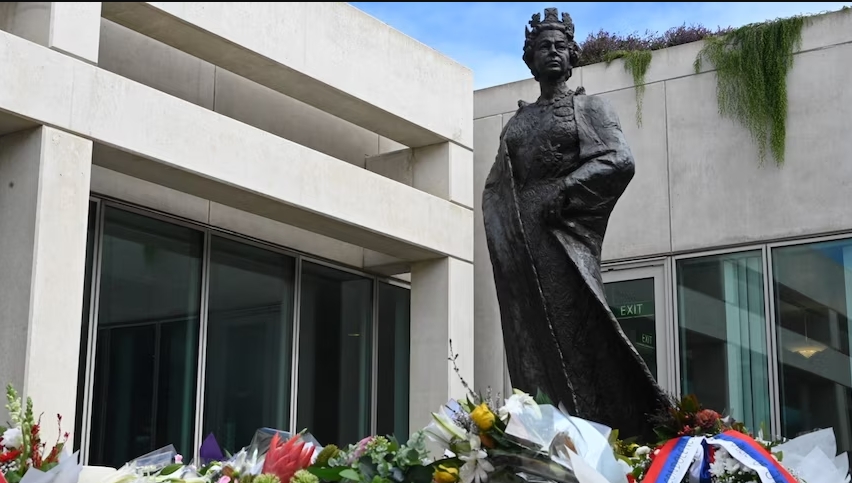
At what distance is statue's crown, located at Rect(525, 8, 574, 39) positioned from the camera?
7.36 metres

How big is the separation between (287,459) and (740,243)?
1286 cm

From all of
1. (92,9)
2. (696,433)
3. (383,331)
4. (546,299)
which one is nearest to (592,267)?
(546,299)

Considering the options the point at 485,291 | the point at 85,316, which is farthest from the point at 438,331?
the point at 85,316

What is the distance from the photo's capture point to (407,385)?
61.2 feet

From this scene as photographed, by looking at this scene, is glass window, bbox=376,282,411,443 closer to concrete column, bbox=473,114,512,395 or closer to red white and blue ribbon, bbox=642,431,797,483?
concrete column, bbox=473,114,512,395

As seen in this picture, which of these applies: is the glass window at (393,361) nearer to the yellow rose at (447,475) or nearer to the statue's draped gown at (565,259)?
the statue's draped gown at (565,259)

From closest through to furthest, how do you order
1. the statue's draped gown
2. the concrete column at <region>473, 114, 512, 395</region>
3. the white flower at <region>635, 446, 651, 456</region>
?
the white flower at <region>635, 446, 651, 456</region>, the statue's draped gown, the concrete column at <region>473, 114, 512, 395</region>

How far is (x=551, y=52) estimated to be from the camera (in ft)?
24.1

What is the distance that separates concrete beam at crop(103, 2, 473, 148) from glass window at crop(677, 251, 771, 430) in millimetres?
3572

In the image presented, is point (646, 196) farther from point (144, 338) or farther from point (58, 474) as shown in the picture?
point (58, 474)

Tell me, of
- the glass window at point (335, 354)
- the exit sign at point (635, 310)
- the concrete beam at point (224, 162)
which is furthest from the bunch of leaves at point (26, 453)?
the exit sign at point (635, 310)

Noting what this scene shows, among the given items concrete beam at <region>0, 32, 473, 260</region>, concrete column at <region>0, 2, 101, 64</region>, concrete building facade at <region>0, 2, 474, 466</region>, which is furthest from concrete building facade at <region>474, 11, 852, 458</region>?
concrete column at <region>0, 2, 101, 64</region>

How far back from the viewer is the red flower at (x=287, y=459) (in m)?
4.81

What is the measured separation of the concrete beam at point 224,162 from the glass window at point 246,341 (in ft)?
3.21
